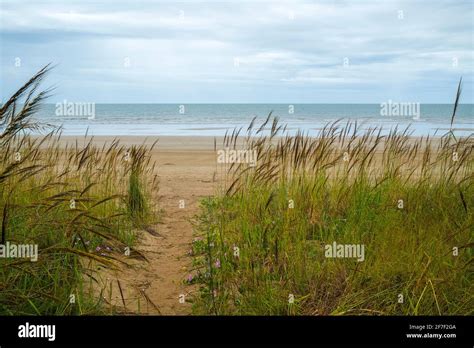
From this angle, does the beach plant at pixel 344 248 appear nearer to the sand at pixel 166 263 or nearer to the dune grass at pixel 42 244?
the sand at pixel 166 263

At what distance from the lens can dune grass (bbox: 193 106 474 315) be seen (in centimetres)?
360

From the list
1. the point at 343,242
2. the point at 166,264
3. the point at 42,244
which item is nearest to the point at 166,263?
the point at 166,264

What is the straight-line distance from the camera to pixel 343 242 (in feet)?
14.0

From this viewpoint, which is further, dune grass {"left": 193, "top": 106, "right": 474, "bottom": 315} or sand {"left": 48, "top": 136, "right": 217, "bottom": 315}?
sand {"left": 48, "top": 136, "right": 217, "bottom": 315}

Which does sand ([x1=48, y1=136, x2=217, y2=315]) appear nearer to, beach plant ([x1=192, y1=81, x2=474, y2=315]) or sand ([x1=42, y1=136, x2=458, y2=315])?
sand ([x1=42, y1=136, x2=458, y2=315])

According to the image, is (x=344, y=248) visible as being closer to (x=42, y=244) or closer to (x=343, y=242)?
(x=343, y=242)

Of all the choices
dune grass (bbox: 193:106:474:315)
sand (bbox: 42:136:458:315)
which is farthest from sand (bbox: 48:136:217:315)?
dune grass (bbox: 193:106:474:315)

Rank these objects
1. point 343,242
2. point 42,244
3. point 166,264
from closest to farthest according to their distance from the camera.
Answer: point 42,244 < point 343,242 < point 166,264

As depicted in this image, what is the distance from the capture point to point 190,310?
3.94m

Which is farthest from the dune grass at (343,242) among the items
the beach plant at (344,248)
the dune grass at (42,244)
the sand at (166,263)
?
the dune grass at (42,244)

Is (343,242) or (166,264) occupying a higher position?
(343,242)

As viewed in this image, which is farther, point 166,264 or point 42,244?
point 166,264
